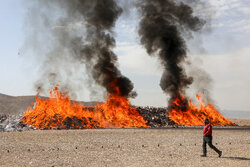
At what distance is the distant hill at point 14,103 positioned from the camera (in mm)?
76488

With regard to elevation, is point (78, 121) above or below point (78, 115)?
below

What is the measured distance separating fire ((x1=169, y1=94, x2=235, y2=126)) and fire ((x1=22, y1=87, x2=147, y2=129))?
5.48 m

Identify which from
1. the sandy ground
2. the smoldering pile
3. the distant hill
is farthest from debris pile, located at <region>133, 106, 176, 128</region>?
the distant hill

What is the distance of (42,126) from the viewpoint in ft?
105

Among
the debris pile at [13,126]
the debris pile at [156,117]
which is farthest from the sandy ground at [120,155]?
the debris pile at [156,117]

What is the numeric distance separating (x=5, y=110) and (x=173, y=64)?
52661mm

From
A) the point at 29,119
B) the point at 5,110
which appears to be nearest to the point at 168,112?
the point at 29,119

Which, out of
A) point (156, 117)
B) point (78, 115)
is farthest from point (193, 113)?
point (78, 115)

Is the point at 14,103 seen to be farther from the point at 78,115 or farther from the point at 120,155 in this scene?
the point at 120,155

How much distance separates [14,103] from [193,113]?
60969 millimetres

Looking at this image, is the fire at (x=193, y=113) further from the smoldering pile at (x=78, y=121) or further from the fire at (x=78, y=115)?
the fire at (x=78, y=115)

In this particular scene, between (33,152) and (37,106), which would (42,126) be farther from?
(33,152)

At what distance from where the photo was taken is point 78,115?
34.8 m

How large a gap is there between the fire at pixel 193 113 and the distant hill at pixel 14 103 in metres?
40.9
